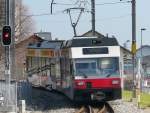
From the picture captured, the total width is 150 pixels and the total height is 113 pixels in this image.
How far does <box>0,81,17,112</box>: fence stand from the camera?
2552 centimetres

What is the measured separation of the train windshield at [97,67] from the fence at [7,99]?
9.75 feet

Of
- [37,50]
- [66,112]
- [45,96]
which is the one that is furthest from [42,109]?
[37,50]

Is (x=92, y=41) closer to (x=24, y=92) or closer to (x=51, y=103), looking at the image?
(x=51, y=103)

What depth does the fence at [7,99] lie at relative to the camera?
25516mm

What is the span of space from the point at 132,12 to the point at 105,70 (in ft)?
23.1

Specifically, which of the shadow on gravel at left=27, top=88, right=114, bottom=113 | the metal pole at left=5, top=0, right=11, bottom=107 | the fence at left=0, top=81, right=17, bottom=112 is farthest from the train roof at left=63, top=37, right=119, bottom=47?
the fence at left=0, top=81, right=17, bottom=112

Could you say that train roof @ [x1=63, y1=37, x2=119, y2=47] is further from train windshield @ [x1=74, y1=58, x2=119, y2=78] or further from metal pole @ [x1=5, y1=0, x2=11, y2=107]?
metal pole @ [x1=5, y1=0, x2=11, y2=107]

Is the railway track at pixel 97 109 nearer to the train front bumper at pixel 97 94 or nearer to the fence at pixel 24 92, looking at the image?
the train front bumper at pixel 97 94

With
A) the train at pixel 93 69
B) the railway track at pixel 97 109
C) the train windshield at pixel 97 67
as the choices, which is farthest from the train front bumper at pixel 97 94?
the train windshield at pixel 97 67

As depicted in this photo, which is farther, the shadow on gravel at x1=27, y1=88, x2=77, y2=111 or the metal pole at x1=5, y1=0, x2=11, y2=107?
the shadow on gravel at x1=27, y1=88, x2=77, y2=111

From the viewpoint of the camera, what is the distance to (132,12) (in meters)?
33.7

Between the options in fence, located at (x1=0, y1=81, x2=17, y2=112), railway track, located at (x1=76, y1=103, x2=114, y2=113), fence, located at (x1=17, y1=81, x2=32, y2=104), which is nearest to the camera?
fence, located at (x1=0, y1=81, x2=17, y2=112)

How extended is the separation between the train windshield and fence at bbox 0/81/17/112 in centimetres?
297

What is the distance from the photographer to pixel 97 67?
1085 inches
